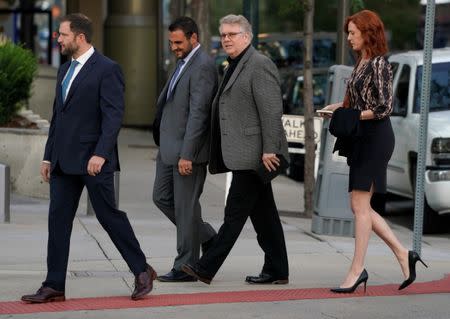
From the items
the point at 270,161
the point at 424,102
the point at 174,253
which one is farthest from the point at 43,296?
the point at 424,102

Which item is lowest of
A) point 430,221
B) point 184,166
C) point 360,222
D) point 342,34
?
point 430,221

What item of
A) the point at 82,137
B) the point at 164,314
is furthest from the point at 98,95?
the point at 164,314

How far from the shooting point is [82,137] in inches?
301

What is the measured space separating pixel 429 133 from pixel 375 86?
473 cm

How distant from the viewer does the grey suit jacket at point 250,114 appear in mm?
8125

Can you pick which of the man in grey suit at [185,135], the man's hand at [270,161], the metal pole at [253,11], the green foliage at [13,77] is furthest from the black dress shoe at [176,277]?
the green foliage at [13,77]

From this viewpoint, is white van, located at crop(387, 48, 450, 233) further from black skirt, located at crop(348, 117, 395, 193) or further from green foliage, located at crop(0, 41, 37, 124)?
black skirt, located at crop(348, 117, 395, 193)

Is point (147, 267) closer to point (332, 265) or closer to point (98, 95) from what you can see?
point (98, 95)

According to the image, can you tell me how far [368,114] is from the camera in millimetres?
7918

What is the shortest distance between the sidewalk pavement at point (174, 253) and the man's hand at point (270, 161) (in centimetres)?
84

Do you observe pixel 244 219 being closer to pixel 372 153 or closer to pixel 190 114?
pixel 190 114

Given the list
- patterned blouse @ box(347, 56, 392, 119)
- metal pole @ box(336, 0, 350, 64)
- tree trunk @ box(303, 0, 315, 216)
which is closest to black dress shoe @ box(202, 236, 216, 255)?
patterned blouse @ box(347, 56, 392, 119)

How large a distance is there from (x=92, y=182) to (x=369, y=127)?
5.70 ft

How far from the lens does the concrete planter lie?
45.3 feet
